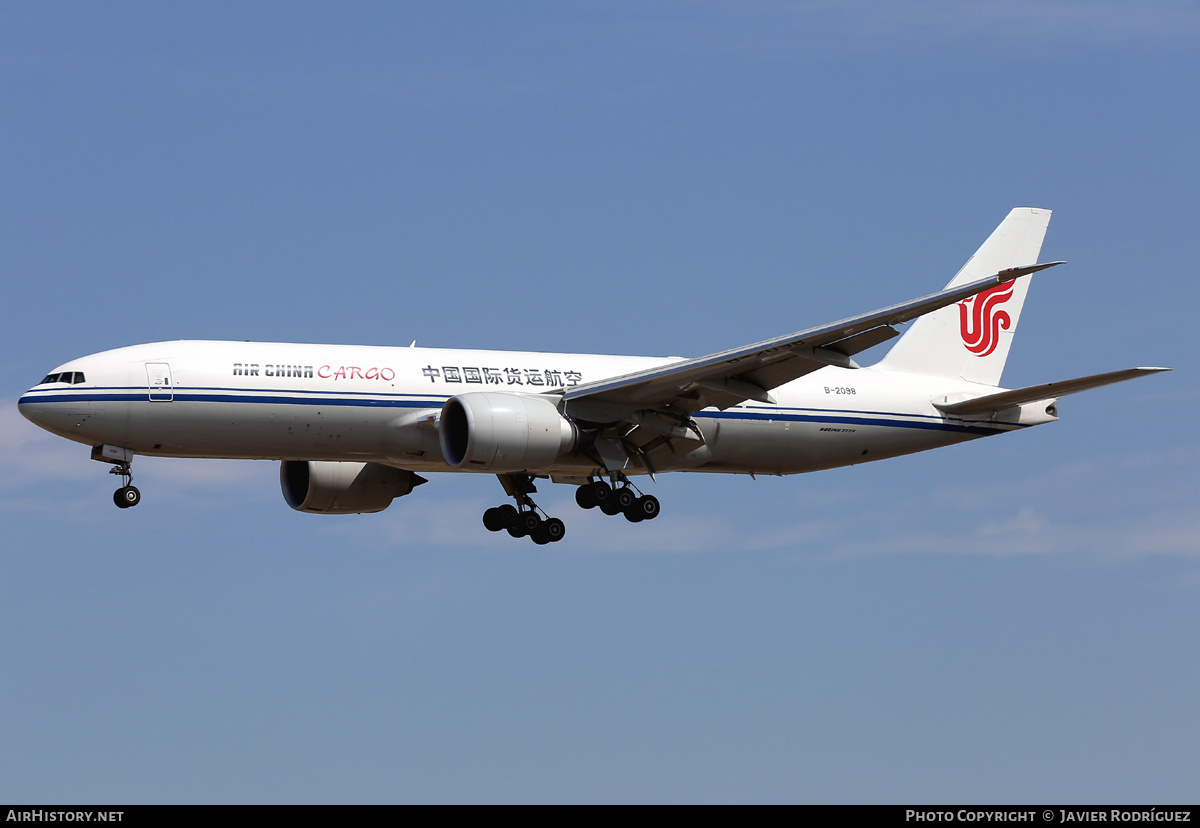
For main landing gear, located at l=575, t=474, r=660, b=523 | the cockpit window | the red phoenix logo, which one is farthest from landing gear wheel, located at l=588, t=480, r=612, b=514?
the cockpit window

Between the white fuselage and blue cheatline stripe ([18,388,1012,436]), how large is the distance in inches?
1.3

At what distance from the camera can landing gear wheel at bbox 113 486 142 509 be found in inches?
1501

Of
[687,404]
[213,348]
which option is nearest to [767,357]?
[687,404]

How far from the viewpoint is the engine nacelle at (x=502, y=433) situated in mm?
37844

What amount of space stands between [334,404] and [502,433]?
4.01 m

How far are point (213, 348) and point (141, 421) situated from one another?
2448mm

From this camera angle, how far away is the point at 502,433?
125 ft

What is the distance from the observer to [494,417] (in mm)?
38000

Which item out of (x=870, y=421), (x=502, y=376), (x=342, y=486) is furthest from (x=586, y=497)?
(x=870, y=421)

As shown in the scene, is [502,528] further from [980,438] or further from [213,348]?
[980,438]

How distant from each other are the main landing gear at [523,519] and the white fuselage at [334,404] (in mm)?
3313

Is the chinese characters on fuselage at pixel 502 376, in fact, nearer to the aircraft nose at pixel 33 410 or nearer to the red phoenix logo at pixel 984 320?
the aircraft nose at pixel 33 410

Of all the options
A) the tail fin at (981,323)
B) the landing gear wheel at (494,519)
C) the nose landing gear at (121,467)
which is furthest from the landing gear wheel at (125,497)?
the tail fin at (981,323)

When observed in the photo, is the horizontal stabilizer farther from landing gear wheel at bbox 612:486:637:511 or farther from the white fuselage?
landing gear wheel at bbox 612:486:637:511
